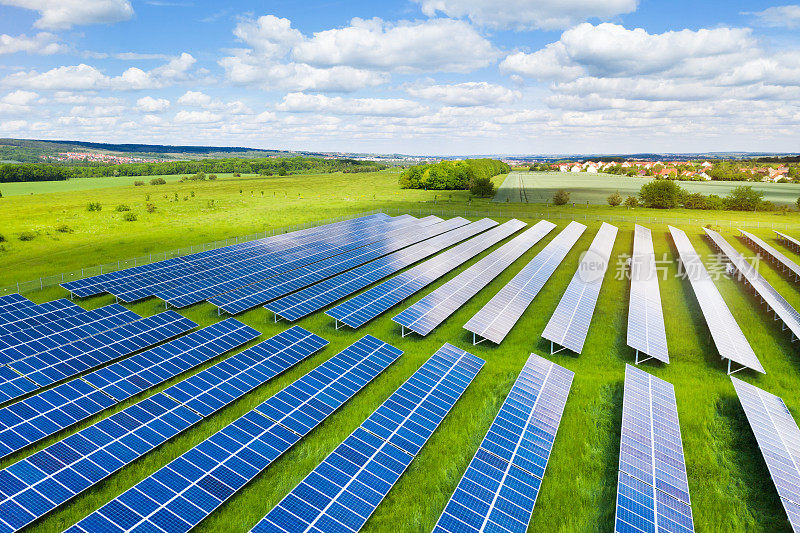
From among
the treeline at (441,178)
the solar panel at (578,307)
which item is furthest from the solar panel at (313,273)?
the treeline at (441,178)

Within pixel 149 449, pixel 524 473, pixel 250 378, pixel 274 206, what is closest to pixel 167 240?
pixel 274 206

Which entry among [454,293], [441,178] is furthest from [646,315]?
[441,178]

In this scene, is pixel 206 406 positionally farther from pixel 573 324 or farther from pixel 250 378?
pixel 573 324

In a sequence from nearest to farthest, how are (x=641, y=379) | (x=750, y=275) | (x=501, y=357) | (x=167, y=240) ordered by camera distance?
(x=641, y=379), (x=501, y=357), (x=750, y=275), (x=167, y=240)

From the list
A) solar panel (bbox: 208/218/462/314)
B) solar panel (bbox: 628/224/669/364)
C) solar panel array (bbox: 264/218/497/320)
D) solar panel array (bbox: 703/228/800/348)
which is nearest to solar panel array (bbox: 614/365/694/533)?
solar panel (bbox: 628/224/669/364)

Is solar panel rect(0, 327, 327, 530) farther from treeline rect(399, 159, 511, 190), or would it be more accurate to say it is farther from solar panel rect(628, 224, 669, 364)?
treeline rect(399, 159, 511, 190)
